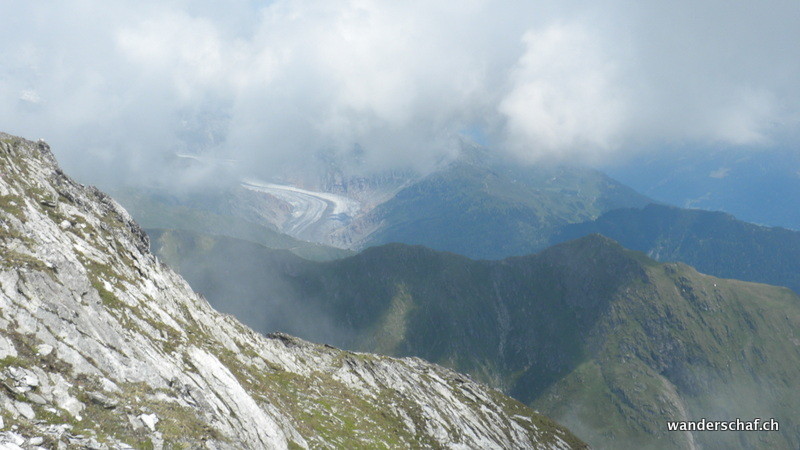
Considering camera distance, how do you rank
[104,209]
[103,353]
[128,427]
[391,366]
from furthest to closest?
Answer: [391,366] < [104,209] < [103,353] < [128,427]

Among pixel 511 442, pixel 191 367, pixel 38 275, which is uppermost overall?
pixel 38 275

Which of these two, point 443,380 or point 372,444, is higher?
point 443,380

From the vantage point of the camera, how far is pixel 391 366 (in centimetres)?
12225

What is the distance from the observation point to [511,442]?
122 metres

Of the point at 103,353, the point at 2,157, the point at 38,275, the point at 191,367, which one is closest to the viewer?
the point at 103,353

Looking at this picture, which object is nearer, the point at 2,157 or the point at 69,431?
the point at 69,431

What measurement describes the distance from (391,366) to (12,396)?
98911 mm

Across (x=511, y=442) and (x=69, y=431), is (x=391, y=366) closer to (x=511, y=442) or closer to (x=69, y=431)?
(x=511, y=442)

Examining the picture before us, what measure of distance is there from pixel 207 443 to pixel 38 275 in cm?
2282

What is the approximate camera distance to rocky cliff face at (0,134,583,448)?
108 feet

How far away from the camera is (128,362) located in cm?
4266

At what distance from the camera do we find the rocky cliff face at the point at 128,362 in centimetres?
3278

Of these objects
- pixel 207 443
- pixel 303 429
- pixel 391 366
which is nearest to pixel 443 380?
pixel 391 366

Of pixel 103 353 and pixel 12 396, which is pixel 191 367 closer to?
pixel 103 353
